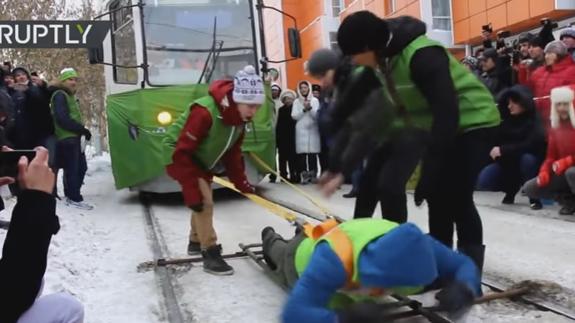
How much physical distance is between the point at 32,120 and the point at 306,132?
3903 mm

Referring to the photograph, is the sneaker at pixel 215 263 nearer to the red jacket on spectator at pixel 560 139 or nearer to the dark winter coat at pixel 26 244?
the dark winter coat at pixel 26 244

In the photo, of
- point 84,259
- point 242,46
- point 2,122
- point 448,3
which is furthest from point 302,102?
point 448,3

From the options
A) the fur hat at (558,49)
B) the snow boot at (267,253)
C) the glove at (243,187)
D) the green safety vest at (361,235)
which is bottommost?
the snow boot at (267,253)

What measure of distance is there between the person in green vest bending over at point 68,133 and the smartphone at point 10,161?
6076 millimetres

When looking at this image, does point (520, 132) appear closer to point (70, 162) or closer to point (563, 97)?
point (563, 97)

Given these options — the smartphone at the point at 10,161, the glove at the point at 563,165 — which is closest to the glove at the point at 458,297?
the smartphone at the point at 10,161

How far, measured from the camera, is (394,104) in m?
3.49

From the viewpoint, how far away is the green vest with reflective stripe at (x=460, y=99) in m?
3.36

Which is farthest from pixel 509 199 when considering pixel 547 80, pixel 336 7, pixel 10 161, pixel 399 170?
pixel 336 7

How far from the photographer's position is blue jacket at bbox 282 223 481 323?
2.20 m

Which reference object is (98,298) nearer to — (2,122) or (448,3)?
(2,122)

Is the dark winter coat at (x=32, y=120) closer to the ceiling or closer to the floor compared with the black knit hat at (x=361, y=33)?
closer to the floor

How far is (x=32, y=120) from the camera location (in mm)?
8047

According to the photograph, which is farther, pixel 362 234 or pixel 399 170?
pixel 399 170
